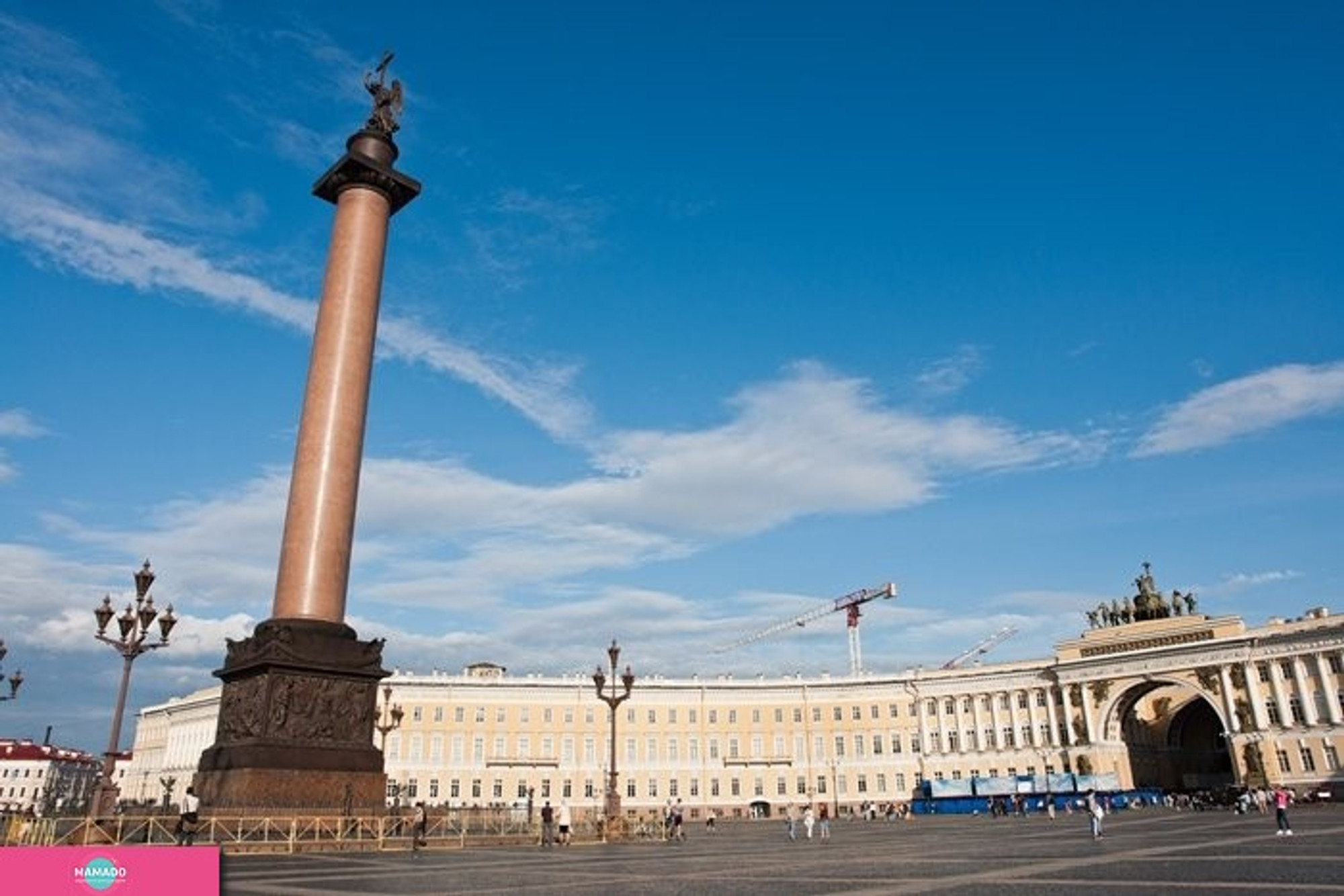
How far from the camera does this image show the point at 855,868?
18.2 m

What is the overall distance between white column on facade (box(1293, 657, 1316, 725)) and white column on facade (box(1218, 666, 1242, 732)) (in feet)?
15.5

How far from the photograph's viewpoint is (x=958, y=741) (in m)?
95.9

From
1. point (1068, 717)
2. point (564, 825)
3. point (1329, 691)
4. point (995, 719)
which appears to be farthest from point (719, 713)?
point (564, 825)

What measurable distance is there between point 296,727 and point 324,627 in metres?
2.64

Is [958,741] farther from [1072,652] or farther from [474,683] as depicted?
[474,683]

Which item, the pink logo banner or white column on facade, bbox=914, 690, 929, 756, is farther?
white column on facade, bbox=914, 690, 929, 756

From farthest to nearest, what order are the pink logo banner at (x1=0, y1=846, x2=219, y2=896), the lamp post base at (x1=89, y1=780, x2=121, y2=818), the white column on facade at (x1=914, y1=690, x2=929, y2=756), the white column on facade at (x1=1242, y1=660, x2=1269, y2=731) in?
the white column on facade at (x1=914, y1=690, x2=929, y2=756) → the white column on facade at (x1=1242, y1=660, x2=1269, y2=731) → the lamp post base at (x1=89, y1=780, x2=121, y2=818) → the pink logo banner at (x1=0, y1=846, x2=219, y2=896)

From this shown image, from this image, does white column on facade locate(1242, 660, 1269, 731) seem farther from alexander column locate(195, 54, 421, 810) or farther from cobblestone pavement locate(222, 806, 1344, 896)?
alexander column locate(195, 54, 421, 810)

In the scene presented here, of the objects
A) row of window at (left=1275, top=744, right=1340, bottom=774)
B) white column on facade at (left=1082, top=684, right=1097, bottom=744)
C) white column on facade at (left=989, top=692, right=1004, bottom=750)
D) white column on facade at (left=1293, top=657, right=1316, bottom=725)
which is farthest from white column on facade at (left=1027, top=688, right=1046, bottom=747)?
white column on facade at (left=1293, top=657, right=1316, bottom=725)

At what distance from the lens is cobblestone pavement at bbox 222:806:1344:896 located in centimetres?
1341

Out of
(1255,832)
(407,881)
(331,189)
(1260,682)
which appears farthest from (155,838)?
(1260,682)

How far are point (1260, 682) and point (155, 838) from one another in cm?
8311

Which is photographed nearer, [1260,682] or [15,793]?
[1260,682]

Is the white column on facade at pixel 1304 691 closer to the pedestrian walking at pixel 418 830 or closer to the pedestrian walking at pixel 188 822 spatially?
the pedestrian walking at pixel 418 830
